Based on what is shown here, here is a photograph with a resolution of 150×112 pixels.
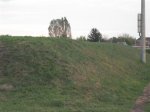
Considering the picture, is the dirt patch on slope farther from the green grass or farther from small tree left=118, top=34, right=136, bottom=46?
small tree left=118, top=34, right=136, bottom=46

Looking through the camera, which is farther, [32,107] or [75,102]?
[75,102]

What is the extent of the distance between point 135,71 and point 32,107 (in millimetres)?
12245

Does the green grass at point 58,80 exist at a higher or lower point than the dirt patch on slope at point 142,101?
higher

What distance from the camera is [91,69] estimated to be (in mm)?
18812

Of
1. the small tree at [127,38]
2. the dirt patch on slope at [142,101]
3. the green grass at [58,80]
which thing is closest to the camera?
the green grass at [58,80]

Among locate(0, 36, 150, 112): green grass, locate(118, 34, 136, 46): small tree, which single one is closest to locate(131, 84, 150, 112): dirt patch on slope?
locate(0, 36, 150, 112): green grass

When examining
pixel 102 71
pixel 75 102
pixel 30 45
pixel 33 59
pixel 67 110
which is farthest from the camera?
pixel 102 71

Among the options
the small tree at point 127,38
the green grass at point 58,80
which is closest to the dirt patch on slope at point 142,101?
the green grass at point 58,80

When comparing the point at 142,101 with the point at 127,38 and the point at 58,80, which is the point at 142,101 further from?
the point at 127,38

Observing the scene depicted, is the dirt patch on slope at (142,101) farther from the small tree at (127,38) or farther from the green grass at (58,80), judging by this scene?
the small tree at (127,38)

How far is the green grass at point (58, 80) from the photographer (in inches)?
550

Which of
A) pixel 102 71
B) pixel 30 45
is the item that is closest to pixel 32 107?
pixel 30 45

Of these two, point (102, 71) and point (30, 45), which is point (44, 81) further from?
point (102, 71)

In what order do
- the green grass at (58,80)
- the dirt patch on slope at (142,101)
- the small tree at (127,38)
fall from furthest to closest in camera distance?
1. the small tree at (127,38)
2. the dirt patch on slope at (142,101)
3. the green grass at (58,80)
